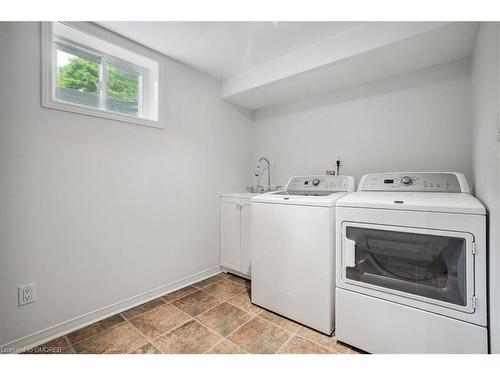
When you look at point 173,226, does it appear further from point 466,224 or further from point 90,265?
point 466,224

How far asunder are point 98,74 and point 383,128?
2527 mm

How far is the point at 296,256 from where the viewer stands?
1637mm

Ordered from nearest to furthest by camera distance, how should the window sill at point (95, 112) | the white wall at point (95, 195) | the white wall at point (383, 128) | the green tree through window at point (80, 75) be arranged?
1. the white wall at point (95, 195)
2. the window sill at point (95, 112)
3. the green tree through window at point (80, 75)
4. the white wall at point (383, 128)

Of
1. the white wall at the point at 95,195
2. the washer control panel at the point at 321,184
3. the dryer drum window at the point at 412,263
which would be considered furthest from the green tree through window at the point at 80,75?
the dryer drum window at the point at 412,263

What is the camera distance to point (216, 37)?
71.3 inches

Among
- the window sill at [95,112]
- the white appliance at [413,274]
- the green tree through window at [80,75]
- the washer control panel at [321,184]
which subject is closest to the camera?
the white appliance at [413,274]

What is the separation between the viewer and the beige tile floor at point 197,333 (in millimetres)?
1406

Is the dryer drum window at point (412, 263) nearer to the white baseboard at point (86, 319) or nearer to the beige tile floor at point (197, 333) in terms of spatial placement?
the beige tile floor at point (197, 333)

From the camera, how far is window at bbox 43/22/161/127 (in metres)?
1.56

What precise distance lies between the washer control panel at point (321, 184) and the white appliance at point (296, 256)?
0.09 ft

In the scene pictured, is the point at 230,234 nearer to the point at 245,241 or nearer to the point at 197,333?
the point at 245,241

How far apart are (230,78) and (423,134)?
1.95 metres

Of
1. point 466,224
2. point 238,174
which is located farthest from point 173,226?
point 466,224

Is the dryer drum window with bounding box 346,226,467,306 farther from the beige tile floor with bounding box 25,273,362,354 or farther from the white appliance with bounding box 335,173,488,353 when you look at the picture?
the beige tile floor with bounding box 25,273,362,354
